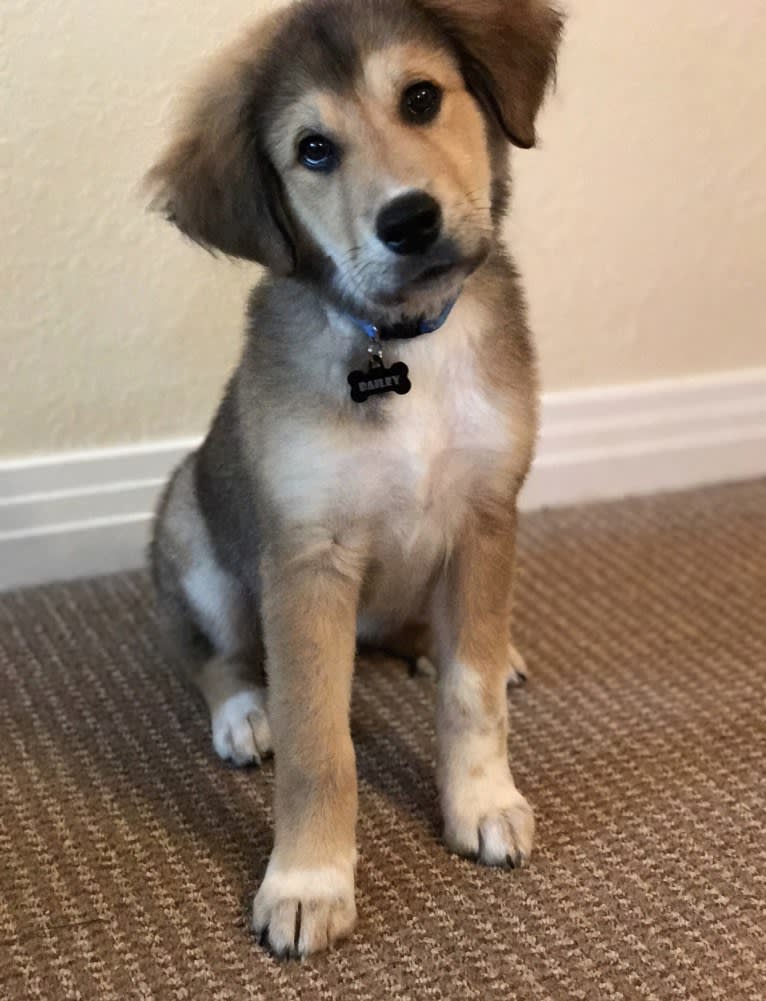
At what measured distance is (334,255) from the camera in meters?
1.38

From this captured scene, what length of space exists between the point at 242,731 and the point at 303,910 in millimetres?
423

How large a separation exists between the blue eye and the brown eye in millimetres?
92

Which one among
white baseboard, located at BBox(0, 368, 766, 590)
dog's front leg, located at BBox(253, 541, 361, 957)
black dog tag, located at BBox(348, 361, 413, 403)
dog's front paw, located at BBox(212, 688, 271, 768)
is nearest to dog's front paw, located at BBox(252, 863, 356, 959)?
dog's front leg, located at BBox(253, 541, 361, 957)

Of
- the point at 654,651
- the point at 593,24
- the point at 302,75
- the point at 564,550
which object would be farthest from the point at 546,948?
the point at 593,24

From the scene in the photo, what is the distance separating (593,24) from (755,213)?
60cm

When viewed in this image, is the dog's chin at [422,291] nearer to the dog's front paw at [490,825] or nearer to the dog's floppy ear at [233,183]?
the dog's floppy ear at [233,183]

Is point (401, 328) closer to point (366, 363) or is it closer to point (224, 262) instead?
point (366, 363)

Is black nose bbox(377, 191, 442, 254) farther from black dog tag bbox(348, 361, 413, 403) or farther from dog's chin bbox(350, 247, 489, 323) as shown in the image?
black dog tag bbox(348, 361, 413, 403)

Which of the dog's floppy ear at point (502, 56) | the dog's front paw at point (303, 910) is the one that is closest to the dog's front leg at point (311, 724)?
the dog's front paw at point (303, 910)

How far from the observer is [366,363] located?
145 centimetres

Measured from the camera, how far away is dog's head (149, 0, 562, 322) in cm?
132

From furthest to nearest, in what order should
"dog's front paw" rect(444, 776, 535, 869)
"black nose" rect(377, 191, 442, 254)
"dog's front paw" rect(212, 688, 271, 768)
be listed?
"dog's front paw" rect(212, 688, 271, 768), "dog's front paw" rect(444, 776, 535, 869), "black nose" rect(377, 191, 442, 254)

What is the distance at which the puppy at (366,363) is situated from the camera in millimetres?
1346

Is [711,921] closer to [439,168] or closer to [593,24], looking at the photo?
[439,168]
